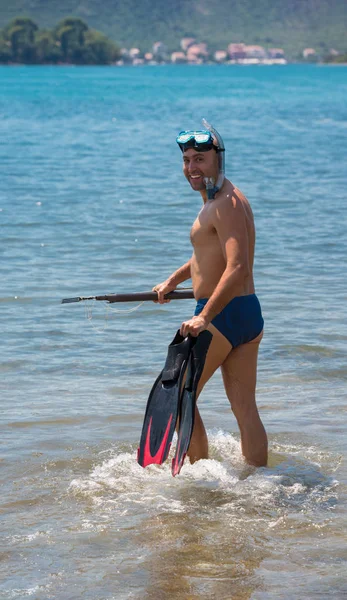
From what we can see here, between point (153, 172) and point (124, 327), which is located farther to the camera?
point (153, 172)

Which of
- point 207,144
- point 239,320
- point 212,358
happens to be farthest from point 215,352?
point 207,144

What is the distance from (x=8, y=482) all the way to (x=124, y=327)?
410 cm

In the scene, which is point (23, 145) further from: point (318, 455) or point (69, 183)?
point (318, 455)

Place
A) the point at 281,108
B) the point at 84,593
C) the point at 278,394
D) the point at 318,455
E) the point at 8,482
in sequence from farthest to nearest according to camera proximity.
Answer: the point at 281,108 < the point at 278,394 < the point at 318,455 < the point at 8,482 < the point at 84,593

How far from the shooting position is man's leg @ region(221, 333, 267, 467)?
18.9 ft

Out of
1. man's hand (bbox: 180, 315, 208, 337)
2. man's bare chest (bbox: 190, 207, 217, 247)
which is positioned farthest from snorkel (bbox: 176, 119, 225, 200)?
man's hand (bbox: 180, 315, 208, 337)

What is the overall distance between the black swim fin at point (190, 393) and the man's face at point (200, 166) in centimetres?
81

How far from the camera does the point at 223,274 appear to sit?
5.49 m

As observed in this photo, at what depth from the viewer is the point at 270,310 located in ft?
35.2

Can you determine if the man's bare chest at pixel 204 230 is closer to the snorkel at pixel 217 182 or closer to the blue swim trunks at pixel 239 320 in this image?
the snorkel at pixel 217 182

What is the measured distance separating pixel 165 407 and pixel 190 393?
0.21m

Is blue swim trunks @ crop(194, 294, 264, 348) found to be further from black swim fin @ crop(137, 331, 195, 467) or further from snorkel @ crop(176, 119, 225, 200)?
snorkel @ crop(176, 119, 225, 200)

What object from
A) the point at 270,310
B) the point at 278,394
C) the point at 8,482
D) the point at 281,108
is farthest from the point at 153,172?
the point at 281,108

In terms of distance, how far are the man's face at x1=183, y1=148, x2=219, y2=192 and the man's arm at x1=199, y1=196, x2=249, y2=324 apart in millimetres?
212
